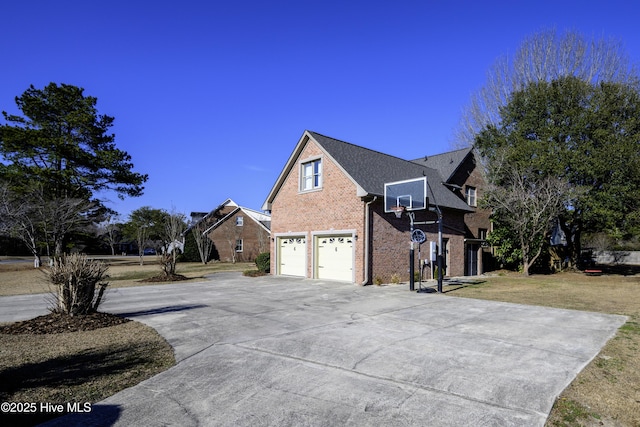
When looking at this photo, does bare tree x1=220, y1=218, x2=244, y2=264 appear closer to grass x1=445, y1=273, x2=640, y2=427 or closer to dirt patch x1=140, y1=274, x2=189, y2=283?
dirt patch x1=140, y1=274, x2=189, y2=283

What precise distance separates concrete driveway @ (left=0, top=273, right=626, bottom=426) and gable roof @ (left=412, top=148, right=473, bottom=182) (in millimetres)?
15217

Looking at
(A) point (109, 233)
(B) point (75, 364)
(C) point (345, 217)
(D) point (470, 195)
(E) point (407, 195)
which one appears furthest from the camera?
(A) point (109, 233)

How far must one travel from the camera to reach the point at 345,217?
738 inches

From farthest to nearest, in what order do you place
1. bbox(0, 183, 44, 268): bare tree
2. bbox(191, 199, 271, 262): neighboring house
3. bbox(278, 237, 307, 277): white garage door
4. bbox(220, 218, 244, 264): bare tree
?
bbox(191, 199, 271, 262): neighboring house
bbox(220, 218, 244, 264): bare tree
bbox(0, 183, 44, 268): bare tree
bbox(278, 237, 307, 277): white garage door

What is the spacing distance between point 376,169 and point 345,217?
3.75 meters

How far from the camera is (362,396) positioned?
4656mm

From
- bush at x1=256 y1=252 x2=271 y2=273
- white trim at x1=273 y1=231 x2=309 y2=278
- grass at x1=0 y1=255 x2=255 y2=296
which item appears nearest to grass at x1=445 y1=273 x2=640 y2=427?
grass at x1=0 y1=255 x2=255 y2=296

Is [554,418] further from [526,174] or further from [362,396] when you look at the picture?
[526,174]

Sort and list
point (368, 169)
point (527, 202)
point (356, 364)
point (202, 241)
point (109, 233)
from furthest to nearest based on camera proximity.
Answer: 1. point (109, 233)
2. point (202, 241)
3. point (527, 202)
4. point (368, 169)
5. point (356, 364)

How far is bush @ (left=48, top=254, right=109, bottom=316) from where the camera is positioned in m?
8.60

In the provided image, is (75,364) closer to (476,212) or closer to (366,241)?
(366,241)

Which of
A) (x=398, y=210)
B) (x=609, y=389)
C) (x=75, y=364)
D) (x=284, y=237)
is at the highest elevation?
(x=398, y=210)

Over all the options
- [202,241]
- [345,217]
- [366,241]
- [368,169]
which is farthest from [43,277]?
[202,241]

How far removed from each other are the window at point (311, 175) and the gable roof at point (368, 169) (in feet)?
3.35
